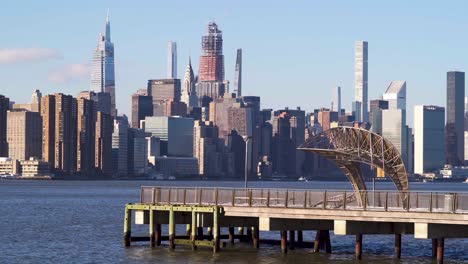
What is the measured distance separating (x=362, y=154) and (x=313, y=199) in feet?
17.5

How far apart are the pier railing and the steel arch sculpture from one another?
9.36 ft

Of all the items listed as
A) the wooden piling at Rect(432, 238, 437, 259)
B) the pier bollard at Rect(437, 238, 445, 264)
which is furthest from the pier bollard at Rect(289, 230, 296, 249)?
the pier bollard at Rect(437, 238, 445, 264)

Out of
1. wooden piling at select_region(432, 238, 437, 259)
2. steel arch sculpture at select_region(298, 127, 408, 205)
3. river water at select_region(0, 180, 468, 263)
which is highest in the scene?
steel arch sculpture at select_region(298, 127, 408, 205)

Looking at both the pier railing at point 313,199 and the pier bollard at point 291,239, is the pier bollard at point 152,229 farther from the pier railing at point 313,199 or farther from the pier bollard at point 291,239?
the pier bollard at point 291,239

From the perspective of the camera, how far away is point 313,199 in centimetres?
6425

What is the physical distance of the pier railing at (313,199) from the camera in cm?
6056

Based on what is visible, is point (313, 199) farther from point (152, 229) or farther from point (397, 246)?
point (152, 229)

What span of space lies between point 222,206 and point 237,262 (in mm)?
3522

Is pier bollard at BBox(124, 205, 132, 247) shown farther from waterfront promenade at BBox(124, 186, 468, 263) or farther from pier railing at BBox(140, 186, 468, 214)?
pier railing at BBox(140, 186, 468, 214)

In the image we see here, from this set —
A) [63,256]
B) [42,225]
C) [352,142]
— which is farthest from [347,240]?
[42,225]

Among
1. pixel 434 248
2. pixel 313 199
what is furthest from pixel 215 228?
pixel 434 248

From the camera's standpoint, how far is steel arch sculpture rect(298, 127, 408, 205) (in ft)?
223

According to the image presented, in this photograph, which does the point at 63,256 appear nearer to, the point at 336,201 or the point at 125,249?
the point at 125,249

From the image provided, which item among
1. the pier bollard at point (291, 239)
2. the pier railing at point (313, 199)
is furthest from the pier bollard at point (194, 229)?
the pier bollard at point (291, 239)
